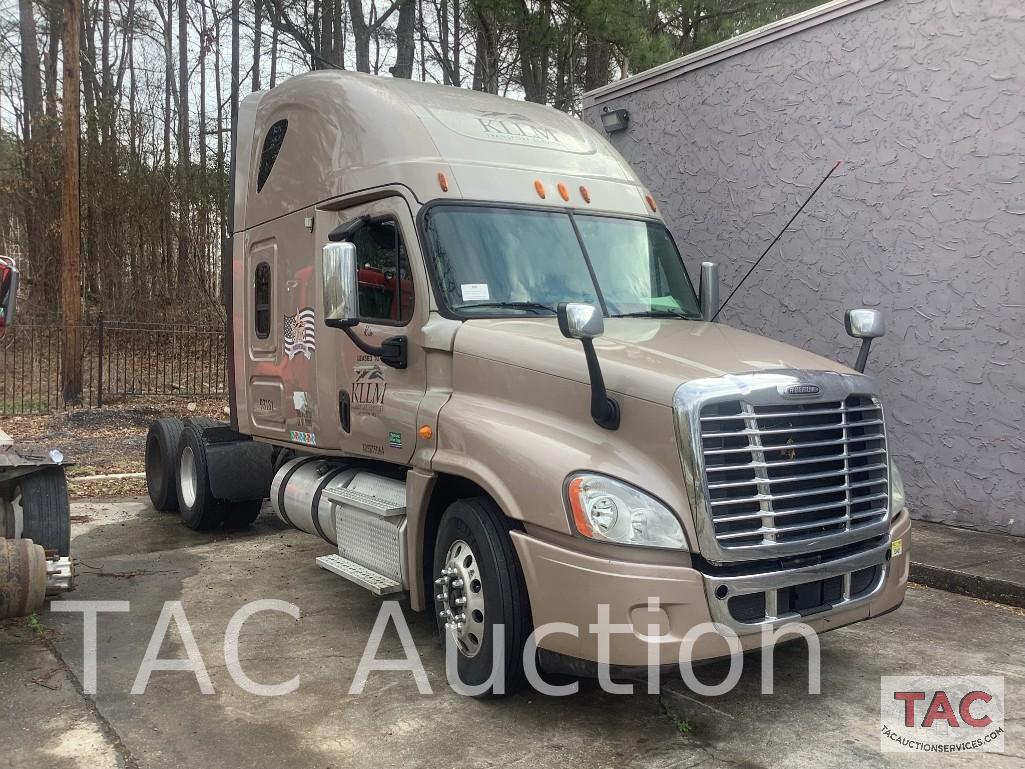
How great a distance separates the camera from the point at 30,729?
423cm

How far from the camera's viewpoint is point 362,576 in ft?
17.7

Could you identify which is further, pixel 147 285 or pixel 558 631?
pixel 147 285

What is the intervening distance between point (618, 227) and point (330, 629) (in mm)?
2970

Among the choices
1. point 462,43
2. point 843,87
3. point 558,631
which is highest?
point 462,43

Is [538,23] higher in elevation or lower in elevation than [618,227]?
higher

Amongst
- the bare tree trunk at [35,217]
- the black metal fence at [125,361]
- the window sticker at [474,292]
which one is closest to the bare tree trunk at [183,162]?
the bare tree trunk at [35,217]

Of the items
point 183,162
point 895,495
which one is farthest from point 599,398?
point 183,162

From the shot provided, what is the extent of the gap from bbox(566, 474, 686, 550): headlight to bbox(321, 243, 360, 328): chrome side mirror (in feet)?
5.54

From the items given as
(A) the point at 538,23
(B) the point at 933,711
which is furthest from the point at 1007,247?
(A) the point at 538,23

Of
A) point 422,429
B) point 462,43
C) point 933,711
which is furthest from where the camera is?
point 462,43

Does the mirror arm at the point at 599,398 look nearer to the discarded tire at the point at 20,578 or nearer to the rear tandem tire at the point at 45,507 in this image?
the discarded tire at the point at 20,578

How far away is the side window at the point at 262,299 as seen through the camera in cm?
706

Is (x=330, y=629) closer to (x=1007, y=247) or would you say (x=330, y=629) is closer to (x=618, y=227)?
(x=618, y=227)

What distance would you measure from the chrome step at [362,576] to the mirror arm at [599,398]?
1666mm
